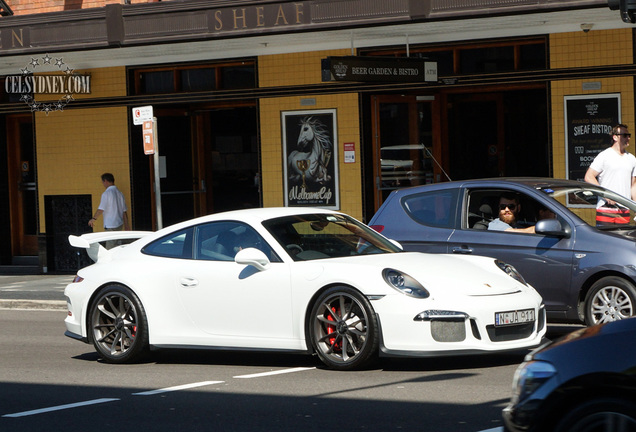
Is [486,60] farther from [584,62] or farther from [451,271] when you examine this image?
[451,271]

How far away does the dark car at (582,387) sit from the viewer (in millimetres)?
4344

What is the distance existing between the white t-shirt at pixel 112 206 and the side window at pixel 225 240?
359 inches

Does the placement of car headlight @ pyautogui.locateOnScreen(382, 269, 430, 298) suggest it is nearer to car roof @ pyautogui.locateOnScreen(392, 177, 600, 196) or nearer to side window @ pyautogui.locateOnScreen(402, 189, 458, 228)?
side window @ pyautogui.locateOnScreen(402, 189, 458, 228)

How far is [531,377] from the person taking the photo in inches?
182

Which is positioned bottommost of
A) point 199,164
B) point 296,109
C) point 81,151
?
point 199,164

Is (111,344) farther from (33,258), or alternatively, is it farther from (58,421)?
(33,258)

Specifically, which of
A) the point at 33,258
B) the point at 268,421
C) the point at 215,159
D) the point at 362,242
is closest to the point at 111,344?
the point at 362,242

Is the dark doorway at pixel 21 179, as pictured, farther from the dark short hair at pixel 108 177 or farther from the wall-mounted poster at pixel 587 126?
the wall-mounted poster at pixel 587 126

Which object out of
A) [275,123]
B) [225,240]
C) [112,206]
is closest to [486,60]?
[275,123]

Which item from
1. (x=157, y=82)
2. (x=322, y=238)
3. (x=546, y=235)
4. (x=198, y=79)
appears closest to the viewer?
(x=322, y=238)

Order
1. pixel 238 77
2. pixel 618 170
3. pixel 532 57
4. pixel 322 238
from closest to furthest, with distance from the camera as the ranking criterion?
pixel 322 238 → pixel 618 170 → pixel 532 57 → pixel 238 77

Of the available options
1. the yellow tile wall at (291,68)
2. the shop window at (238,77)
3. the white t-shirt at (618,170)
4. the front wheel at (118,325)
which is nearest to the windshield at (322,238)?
the front wheel at (118,325)

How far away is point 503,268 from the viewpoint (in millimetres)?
8961

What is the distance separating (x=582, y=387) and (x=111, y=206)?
14.7 metres
